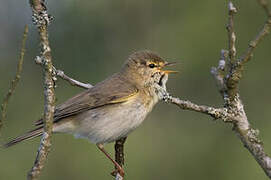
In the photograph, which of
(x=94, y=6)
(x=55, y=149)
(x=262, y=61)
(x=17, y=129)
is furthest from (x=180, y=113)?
(x=94, y=6)

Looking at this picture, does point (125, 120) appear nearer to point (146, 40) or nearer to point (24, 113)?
point (24, 113)

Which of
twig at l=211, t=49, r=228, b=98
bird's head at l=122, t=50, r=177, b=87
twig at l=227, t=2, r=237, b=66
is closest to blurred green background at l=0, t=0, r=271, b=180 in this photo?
bird's head at l=122, t=50, r=177, b=87

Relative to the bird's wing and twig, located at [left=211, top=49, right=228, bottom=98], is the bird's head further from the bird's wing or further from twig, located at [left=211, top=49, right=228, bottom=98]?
twig, located at [left=211, top=49, right=228, bottom=98]

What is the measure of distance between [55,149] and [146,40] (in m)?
2.82

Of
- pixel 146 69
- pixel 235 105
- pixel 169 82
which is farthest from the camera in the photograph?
pixel 169 82

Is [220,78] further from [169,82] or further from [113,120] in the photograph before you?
[169,82]

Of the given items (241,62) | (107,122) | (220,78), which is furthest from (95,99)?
(241,62)

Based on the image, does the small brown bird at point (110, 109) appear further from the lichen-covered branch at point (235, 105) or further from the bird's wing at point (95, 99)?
the lichen-covered branch at point (235, 105)

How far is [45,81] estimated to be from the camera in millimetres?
2525

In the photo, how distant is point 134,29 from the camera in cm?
796

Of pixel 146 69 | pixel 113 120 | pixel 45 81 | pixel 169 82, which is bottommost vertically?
pixel 45 81

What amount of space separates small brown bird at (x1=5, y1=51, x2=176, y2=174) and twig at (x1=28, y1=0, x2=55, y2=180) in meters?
1.56

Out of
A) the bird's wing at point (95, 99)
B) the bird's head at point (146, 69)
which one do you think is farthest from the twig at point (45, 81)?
the bird's head at point (146, 69)

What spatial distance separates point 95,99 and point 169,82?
2.71 metres
